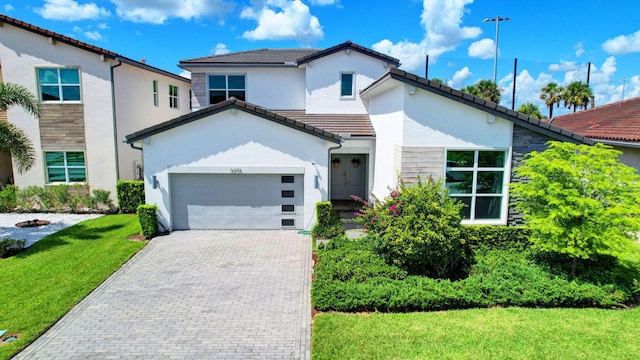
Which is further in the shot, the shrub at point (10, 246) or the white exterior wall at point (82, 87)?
the white exterior wall at point (82, 87)

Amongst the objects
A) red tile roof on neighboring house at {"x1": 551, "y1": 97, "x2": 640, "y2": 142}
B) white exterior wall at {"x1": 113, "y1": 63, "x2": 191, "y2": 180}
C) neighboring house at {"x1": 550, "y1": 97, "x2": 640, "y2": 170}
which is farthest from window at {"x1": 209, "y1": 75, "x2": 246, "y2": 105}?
red tile roof on neighboring house at {"x1": 551, "y1": 97, "x2": 640, "y2": 142}

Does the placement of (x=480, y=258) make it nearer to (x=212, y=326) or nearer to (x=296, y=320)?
(x=296, y=320)

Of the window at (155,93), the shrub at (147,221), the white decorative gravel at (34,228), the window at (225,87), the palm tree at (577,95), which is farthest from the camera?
the palm tree at (577,95)

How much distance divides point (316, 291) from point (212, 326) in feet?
7.70

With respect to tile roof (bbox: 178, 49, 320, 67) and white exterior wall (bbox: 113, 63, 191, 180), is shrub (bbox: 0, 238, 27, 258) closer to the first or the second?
white exterior wall (bbox: 113, 63, 191, 180)

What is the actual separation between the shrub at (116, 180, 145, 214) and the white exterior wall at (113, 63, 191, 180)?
1183 millimetres

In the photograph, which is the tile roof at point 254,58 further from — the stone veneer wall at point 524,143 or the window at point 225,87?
the stone veneer wall at point 524,143

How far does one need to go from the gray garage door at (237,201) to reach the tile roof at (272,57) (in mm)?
7041

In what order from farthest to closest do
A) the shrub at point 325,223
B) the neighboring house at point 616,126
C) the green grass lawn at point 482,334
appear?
the neighboring house at point 616,126
the shrub at point 325,223
the green grass lawn at point 482,334

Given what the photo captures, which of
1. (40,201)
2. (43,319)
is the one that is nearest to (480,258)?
(43,319)

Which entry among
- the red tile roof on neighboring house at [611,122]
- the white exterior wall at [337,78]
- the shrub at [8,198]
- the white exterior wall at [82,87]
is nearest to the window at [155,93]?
the white exterior wall at [82,87]

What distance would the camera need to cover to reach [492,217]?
43.2 ft

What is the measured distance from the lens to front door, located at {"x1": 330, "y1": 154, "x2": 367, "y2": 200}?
19.5 metres

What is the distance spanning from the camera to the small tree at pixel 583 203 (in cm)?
913
